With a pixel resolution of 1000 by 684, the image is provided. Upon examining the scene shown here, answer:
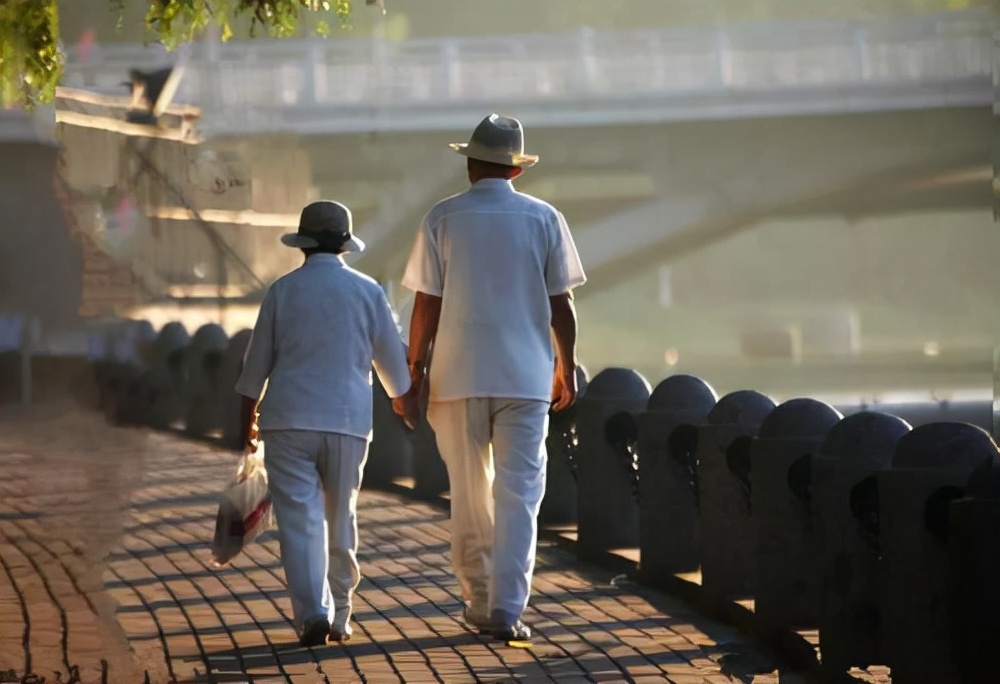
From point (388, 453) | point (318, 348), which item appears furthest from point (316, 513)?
point (388, 453)

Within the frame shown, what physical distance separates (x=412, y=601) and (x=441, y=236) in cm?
152

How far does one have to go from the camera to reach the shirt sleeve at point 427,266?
22.2 feet

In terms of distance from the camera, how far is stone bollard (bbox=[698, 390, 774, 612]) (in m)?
7.48

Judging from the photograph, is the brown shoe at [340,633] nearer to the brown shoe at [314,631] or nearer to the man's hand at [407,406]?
the brown shoe at [314,631]

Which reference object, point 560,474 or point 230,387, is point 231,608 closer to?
point 560,474

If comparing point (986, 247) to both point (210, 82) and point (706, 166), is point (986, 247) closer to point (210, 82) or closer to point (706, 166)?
point (706, 166)

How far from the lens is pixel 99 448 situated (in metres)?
11.6

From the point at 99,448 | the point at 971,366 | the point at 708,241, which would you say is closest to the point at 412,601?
the point at 99,448

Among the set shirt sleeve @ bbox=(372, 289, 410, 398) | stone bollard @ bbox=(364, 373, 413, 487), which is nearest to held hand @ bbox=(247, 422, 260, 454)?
shirt sleeve @ bbox=(372, 289, 410, 398)

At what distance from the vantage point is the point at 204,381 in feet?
51.8

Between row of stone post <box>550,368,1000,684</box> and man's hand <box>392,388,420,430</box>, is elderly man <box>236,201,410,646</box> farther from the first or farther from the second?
row of stone post <box>550,368,1000,684</box>

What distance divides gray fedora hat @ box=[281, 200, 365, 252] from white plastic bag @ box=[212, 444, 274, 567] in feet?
2.26

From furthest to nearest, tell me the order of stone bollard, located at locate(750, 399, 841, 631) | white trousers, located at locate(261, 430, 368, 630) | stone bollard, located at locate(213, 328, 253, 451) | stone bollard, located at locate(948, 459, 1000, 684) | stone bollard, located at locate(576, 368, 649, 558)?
stone bollard, located at locate(213, 328, 253, 451)
stone bollard, located at locate(576, 368, 649, 558)
stone bollard, located at locate(750, 399, 841, 631)
white trousers, located at locate(261, 430, 368, 630)
stone bollard, located at locate(948, 459, 1000, 684)

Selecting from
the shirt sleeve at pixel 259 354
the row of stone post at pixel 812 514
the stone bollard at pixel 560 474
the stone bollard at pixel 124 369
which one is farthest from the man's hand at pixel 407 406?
the stone bollard at pixel 124 369
